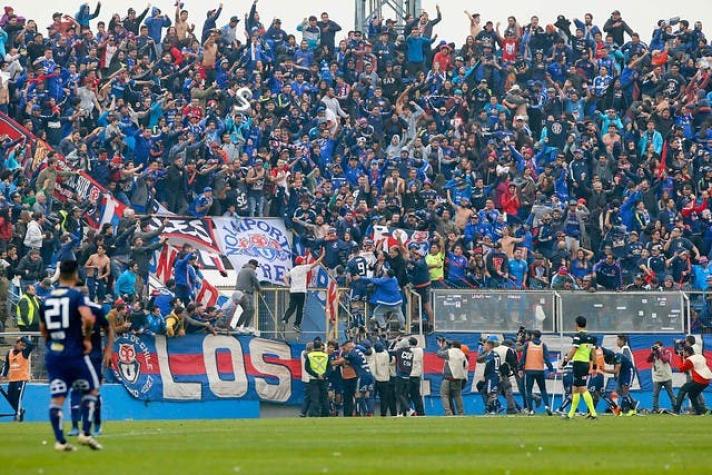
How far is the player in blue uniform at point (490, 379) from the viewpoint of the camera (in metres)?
37.4

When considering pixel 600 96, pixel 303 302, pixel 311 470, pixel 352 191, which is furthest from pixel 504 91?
pixel 311 470

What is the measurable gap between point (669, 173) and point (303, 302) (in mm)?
12674

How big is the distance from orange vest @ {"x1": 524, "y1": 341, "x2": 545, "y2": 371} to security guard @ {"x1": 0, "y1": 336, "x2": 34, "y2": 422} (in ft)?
38.5

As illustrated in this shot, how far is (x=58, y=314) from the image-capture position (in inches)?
709

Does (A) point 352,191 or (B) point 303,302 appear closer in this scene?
(B) point 303,302

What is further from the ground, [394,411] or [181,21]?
[181,21]

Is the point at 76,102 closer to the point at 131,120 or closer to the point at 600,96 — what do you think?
the point at 131,120

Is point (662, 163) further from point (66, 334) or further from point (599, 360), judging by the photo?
point (66, 334)

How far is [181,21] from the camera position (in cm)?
4338

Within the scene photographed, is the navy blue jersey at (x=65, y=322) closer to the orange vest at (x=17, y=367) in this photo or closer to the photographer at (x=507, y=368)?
the orange vest at (x=17, y=367)

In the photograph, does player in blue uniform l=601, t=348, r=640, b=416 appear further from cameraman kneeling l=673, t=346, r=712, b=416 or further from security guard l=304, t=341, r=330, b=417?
security guard l=304, t=341, r=330, b=417

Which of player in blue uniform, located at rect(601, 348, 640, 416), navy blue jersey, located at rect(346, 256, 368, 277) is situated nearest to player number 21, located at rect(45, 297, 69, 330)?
navy blue jersey, located at rect(346, 256, 368, 277)

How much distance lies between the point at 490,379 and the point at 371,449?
1811 centimetres

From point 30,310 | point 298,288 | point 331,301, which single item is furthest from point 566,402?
point 30,310
